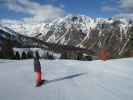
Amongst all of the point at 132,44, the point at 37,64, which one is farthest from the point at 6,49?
the point at 37,64

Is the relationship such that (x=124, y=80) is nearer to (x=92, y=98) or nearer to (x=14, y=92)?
(x=92, y=98)

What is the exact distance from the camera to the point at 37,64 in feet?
30.9

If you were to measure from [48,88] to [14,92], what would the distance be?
1.16m

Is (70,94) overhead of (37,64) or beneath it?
beneath

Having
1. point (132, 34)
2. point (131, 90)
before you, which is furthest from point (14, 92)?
point (132, 34)

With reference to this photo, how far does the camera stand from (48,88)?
27.5 feet

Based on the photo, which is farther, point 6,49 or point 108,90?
point 6,49

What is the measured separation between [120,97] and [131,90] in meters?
0.98

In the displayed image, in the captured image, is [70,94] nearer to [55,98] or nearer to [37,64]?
[55,98]

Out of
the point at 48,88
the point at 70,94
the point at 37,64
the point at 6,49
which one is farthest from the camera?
the point at 6,49

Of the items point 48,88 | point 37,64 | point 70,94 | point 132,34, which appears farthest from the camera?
point 132,34

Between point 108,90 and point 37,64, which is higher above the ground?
point 37,64

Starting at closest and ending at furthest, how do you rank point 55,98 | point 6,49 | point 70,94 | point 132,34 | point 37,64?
point 55,98, point 70,94, point 37,64, point 132,34, point 6,49

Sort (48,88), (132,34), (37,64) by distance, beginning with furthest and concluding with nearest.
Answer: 1. (132,34)
2. (37,64)
3. (48,88)
